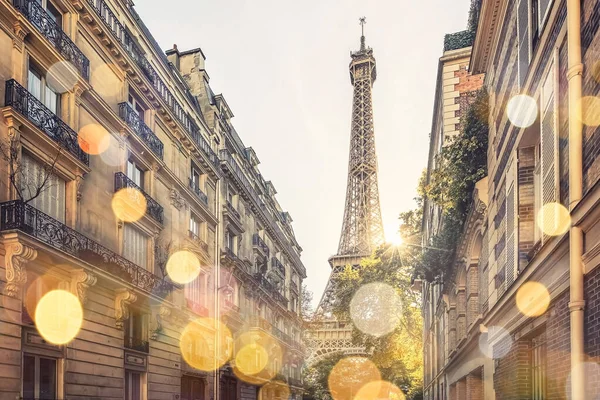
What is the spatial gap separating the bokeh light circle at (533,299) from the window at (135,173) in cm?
1530

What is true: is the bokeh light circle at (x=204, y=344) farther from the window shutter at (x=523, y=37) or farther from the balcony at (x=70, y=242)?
the window shutter at (x=523, y=37)

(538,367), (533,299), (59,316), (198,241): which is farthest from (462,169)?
(198,241)

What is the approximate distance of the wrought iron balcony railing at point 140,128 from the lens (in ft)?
65.9

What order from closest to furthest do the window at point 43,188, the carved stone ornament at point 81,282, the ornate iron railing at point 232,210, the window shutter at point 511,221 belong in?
the window shutter at point 511,221 < the window at point 43,188 < the carved stone ornament at point 81,282 < the ornate iron railing at point 232,210

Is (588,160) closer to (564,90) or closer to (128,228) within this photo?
(564,90)

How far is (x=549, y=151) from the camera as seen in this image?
7637 millimetres

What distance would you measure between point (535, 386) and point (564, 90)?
195 inches

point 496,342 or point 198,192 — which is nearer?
point 496,342

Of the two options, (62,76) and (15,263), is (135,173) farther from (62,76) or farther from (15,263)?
(15,263)

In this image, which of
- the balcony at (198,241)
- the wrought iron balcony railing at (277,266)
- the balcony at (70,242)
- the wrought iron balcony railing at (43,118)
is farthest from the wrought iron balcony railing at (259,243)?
the wrought iron balcony railing at (43,118)

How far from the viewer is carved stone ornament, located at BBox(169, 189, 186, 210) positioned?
24.3 m

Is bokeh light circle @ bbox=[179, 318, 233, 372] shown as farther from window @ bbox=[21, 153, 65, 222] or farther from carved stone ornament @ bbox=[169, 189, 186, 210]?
window @ bbox=[21, 153, 65, 222]

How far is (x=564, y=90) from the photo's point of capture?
695 cm

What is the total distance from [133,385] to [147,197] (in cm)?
647
